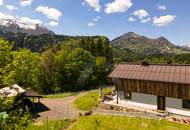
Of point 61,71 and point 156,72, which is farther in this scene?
point 61,71

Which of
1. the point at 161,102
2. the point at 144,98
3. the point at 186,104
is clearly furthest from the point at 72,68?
the point at 186,104

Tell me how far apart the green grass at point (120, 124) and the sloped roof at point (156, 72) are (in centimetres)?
750

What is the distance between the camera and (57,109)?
1962 inches

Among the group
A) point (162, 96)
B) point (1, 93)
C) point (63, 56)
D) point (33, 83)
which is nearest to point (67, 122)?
point (162, 96)

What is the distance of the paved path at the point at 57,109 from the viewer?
147ft

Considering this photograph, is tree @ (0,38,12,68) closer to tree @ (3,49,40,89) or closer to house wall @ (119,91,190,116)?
house wall @ (119,91,190,116)

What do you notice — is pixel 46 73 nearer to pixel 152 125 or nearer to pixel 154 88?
pixel 154 88

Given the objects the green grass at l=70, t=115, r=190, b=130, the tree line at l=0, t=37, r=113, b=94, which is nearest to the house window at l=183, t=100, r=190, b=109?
the green grass at l=70, t=115, r=190, b=130

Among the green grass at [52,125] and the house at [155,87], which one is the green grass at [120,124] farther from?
the house at [155,87]

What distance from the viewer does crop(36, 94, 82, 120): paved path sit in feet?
147

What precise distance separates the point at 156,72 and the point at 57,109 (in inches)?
757

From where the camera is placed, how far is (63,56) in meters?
88.8

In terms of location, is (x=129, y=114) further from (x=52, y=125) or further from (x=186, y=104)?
(x=52, y=125)

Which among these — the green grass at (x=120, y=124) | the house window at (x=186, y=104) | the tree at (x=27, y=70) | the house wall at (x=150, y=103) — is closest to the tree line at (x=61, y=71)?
the tree at (x=27, y=70)
